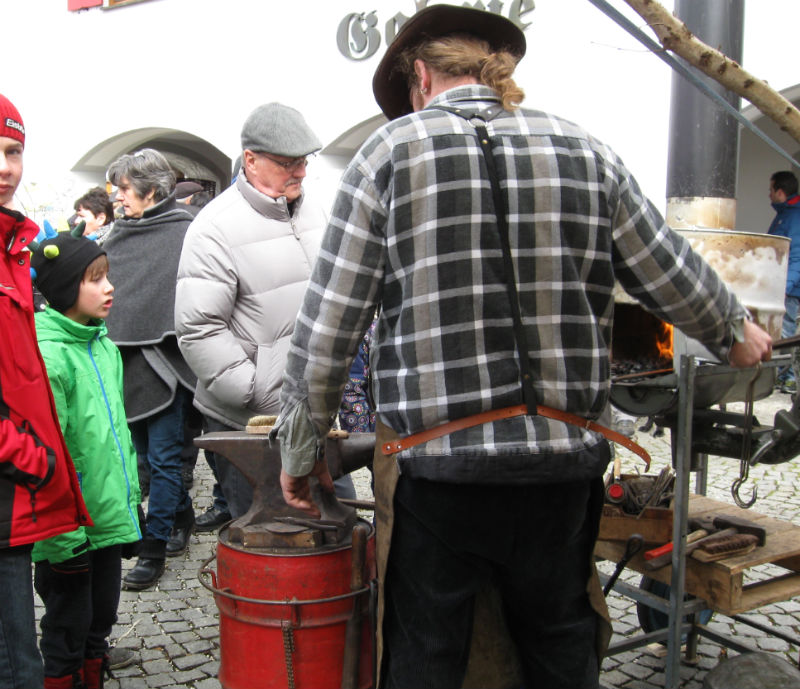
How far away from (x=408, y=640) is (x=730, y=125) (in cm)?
322

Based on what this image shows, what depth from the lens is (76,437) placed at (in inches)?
109

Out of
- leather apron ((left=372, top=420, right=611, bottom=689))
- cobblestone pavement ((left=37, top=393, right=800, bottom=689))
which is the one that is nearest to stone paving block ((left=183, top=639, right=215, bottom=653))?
cobblestone pavement ((left=37, top=393, right=800, bottom=689))

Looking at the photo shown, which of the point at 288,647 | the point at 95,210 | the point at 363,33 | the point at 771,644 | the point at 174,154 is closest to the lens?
the point at 288,647

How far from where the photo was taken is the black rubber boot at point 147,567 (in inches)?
156

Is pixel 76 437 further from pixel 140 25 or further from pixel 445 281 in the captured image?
pixel 140 25

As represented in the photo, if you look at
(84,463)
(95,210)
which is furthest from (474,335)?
(95,210)

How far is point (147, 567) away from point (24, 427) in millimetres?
1973

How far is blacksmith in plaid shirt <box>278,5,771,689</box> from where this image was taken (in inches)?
69.8

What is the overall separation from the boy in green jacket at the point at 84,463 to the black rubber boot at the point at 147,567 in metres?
1.01

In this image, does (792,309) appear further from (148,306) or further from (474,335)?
(474,335)

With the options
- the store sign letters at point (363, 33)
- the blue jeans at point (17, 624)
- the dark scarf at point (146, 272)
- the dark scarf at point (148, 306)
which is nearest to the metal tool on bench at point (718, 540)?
the blue jeans at point (17, 624)

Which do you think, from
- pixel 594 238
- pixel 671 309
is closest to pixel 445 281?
pixel 594 238

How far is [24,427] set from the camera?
7.29 feet

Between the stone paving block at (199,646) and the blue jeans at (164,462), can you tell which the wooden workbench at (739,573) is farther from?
the blue jeans at (164,462)
